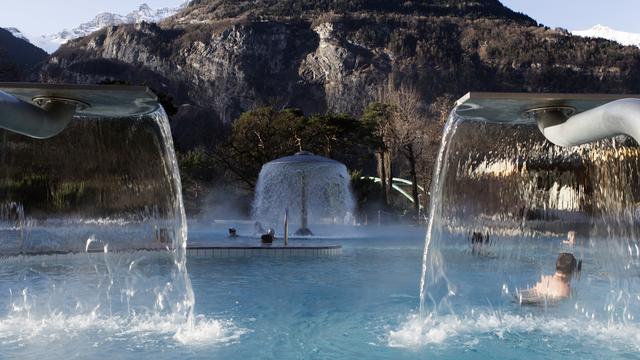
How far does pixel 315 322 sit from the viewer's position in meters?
6.41

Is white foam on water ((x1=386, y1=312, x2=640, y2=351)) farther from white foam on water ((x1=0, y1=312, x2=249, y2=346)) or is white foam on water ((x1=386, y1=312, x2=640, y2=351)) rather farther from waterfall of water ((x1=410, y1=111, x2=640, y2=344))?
white foam on water ((x1=0, y1=312, x2=249, y2=346))

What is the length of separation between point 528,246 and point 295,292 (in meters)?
9.81

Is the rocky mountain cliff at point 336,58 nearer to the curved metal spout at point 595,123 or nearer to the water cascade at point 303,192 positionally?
the water cascade at point 303,192

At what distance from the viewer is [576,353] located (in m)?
5.11

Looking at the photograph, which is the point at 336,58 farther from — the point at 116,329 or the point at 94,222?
the point at 116,329

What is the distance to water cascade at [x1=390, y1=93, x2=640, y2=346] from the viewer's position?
5895 millimetres

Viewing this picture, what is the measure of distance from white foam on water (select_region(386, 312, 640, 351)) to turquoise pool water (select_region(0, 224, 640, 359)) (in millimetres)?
11

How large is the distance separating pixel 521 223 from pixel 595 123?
58.4ft

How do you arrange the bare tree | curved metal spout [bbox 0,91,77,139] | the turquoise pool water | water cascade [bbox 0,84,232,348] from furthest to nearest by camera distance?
the bare tree
water cascade [bbox 0,84,232,348]
the turquoise pool water
curved metal spout [bbox 0,91,77,139]

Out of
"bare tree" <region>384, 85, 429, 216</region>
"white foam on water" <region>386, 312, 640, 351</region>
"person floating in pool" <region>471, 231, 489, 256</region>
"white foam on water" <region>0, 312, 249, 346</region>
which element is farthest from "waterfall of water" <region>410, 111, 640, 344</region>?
"bare tree" <region>384, 85, 429, 216</region>

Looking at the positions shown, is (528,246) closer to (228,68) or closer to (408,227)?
(408,227)

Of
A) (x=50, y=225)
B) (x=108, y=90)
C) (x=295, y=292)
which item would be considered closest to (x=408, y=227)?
(x=50, y=225)

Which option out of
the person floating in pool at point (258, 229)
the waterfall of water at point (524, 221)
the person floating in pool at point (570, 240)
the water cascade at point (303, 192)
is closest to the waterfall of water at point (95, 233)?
the waterfall of water at point (524, 221)

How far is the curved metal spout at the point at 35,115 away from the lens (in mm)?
2930
